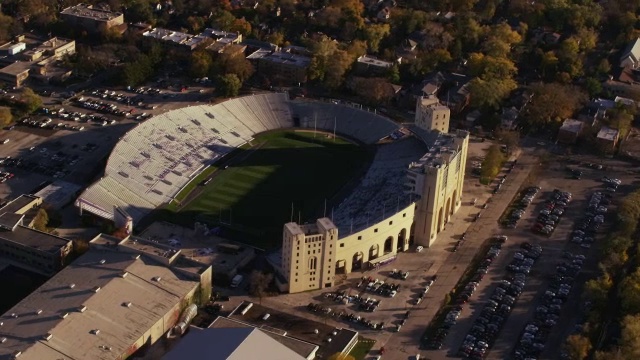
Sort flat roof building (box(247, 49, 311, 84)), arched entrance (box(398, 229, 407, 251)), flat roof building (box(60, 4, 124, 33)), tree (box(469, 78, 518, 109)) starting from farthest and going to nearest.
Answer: flat roof building (box(60, 4, 124, 33)) < flat roof building (box(247, 49, 311, 84)) < tree (box(469, 78, 518, 109)) < arched entrance (box(398, 229, 407, 251))

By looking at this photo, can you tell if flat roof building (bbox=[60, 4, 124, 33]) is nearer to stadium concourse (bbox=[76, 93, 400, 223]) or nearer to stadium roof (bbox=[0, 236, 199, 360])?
stadium concourse (bbox=[76, 93, 400, 223])

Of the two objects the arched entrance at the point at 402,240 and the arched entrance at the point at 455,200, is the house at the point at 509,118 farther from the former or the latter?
the arched entrance at the point at 402,240

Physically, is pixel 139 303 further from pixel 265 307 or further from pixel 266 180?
pixel 266 180

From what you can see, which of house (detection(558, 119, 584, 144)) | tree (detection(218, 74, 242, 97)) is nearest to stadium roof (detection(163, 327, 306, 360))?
tree (detection(218, 74, 242, 97))

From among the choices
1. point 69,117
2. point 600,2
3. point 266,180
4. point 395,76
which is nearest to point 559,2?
point 600,2

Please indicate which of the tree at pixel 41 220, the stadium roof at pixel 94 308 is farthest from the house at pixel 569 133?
the tree at pixel 41 220

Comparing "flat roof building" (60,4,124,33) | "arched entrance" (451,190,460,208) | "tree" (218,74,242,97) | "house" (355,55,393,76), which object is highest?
"flat roof building" (60,4,124,33)

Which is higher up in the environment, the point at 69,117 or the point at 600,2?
the point at 600,2

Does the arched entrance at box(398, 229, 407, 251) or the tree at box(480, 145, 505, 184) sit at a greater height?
the tree at box(480, 145, 505, 184)
